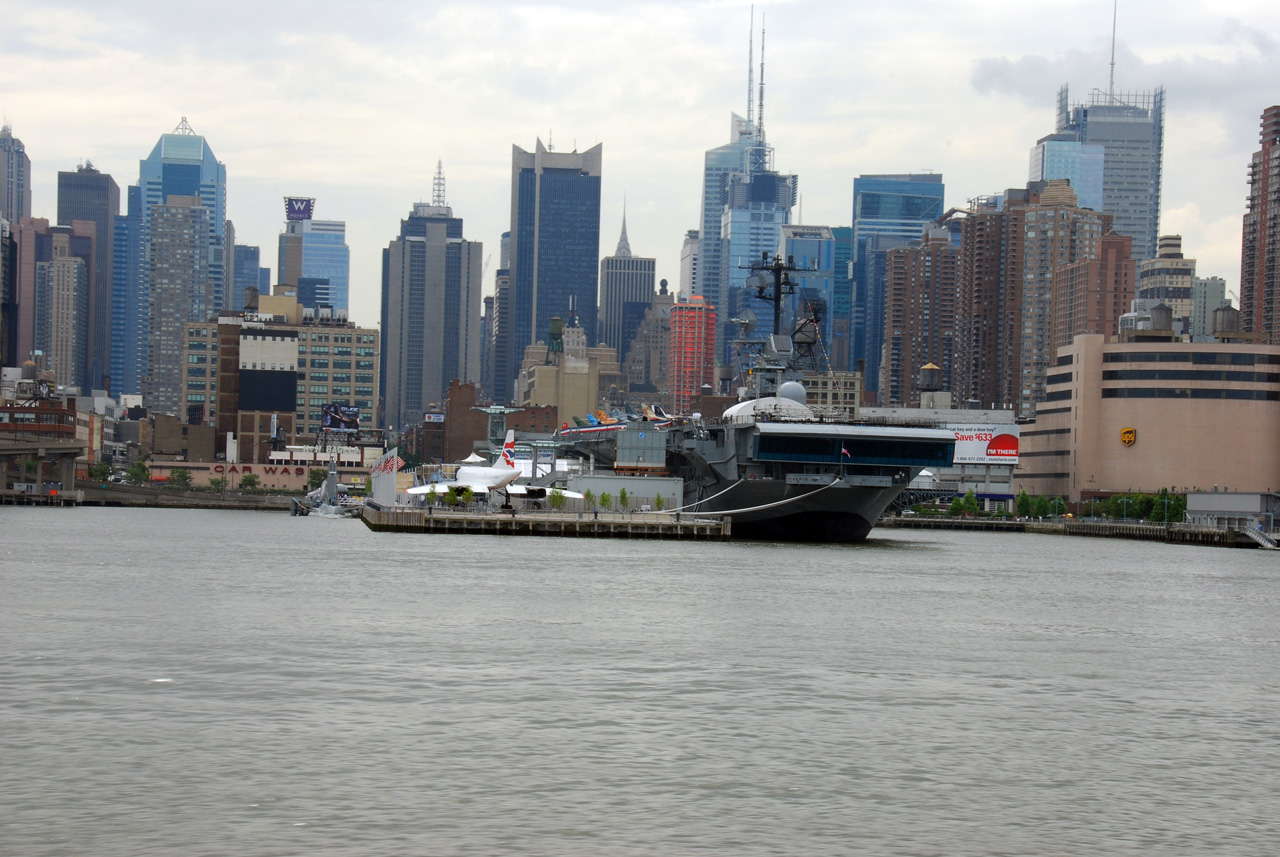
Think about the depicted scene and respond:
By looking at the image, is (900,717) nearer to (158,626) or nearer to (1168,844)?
(1168,844)

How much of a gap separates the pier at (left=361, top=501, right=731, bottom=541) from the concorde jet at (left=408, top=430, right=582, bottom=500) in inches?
242

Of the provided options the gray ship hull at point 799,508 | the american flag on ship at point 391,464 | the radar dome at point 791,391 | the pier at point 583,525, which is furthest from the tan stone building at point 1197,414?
the pier at point 583,525

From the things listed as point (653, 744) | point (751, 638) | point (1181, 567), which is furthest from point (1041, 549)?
point (653, 744)

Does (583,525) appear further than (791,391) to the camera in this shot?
No

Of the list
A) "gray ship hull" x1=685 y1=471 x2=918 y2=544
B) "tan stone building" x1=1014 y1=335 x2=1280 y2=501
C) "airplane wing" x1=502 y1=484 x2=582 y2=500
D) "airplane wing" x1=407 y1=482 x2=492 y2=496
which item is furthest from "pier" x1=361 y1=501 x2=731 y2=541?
"tan stone building" x1=1014 y1=335 x2=1280 y2=501

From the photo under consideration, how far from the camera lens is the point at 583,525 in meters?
100

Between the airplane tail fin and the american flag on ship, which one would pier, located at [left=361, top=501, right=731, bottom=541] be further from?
the airplane tail fin

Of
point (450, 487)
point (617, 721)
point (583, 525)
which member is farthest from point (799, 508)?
point (617, 721)

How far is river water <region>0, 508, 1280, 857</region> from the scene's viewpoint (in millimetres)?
22281

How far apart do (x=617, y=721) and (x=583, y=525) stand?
70.2 meters

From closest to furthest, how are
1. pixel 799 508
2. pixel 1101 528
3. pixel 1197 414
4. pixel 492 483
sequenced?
pixel 799 508 < pixel 492 483 < pixel 1101 528 < pixel 1197 414

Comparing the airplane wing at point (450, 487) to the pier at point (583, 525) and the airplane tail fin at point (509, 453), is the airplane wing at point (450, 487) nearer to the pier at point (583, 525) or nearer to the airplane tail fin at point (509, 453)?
the airplane tail fin at point (509, 453)

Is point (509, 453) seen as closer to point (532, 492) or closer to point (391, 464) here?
point (391, 464)

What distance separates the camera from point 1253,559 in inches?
4203
